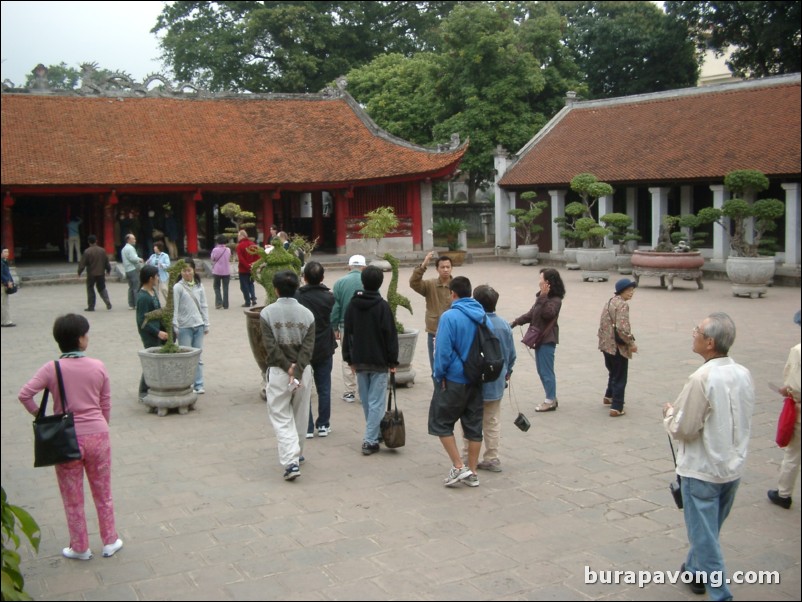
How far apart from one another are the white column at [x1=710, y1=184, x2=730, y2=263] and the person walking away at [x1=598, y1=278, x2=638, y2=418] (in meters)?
15.3

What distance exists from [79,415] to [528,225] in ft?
77.4

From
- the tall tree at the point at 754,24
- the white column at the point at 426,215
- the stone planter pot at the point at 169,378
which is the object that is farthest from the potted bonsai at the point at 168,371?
the white column at the point at 426,215

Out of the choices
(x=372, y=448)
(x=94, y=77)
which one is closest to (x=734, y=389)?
(x=372, y=448)

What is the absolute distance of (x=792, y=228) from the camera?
20.6 meters

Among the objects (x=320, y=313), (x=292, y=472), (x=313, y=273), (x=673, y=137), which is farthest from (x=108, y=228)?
(x=292, y=472)

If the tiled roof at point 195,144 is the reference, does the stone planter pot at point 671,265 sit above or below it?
below

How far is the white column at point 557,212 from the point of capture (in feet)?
89.6

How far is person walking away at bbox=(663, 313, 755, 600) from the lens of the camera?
439 cm

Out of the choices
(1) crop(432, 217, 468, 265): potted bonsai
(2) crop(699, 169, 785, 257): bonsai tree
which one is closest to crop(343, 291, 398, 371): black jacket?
(2) crop(699, 169, 785, 257): bonsai tree

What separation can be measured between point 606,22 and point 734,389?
34137 mm

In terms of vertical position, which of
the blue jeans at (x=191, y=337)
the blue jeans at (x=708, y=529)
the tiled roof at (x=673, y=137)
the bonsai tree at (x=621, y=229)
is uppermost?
the tiled roof at (x=673, y=137)

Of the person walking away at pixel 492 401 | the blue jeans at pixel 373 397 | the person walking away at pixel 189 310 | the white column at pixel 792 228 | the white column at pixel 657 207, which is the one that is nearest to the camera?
the person walking away at pixel 492 401

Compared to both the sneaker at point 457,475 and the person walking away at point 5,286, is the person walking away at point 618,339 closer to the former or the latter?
the sneaker at point 457,475

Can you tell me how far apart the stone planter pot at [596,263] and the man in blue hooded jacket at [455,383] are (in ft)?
52.6
